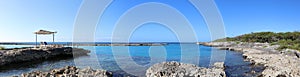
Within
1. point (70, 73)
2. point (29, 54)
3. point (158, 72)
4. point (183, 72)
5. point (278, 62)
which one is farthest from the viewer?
point (29, 54)

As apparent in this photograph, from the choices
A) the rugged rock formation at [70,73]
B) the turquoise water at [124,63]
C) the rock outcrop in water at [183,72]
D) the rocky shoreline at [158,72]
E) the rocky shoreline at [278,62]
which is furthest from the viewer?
the turquoise water at [124,63]

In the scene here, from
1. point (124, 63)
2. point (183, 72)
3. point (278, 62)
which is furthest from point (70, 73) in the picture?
point (278, 62)

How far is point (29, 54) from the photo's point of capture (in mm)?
25156

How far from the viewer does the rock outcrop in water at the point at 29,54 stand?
21.8 meters

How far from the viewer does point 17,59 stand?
2281 centimetres

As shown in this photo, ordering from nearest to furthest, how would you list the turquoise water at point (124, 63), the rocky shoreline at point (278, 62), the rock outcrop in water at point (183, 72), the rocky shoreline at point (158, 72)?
the rocky shoreline at point (158, 72) < the rock outcrop in water at point (183, 72) < the rocky shoreline at point (278, 62) < the turquoise water at point (124, 63)

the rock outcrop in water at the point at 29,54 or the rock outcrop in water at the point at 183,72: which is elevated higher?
the rock outcrop in water at the point at 29,54

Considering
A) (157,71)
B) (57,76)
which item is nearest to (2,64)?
(57,76)

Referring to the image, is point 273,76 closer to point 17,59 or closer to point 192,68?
point 192,68

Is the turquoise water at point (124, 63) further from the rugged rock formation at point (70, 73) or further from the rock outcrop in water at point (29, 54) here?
the rugged rock formation at point (70, 73)

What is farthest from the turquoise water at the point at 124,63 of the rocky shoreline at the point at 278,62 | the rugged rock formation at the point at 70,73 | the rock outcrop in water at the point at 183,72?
the rugged rock formation at the point at 70,73

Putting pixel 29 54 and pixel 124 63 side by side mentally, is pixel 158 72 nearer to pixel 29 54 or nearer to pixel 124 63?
pixel 124 63

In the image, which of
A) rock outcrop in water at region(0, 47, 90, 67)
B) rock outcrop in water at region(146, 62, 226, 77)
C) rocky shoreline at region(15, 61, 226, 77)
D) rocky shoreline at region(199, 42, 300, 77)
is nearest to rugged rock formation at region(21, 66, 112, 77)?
rocky shoreline at region(15, 61, 226, 77)

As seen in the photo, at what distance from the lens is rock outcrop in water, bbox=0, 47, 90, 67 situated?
21.8 m
